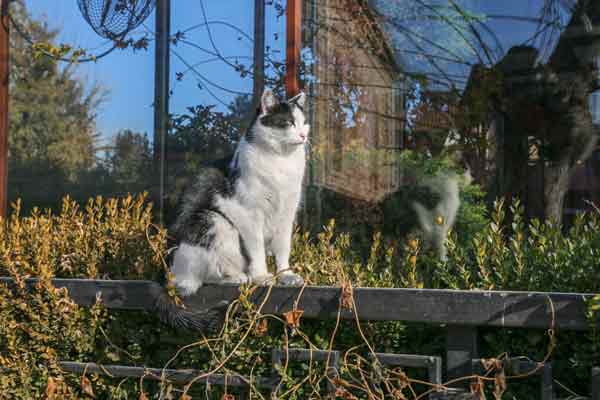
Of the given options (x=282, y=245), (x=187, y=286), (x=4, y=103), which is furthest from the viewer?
(x=4, y=103)

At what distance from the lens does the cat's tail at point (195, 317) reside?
2.14 meters

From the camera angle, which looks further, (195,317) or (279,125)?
(279,125)

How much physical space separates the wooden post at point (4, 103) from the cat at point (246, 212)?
2567mm

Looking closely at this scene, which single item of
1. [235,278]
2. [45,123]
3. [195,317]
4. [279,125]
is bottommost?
[195,317]

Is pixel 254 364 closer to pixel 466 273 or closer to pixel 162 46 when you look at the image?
pixel 466 273

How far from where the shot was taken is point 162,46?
4312mm

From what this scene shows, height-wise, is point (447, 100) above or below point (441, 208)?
above

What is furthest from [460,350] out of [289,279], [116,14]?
[116,14]

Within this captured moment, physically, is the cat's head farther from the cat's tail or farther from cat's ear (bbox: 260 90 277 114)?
the cat's tail

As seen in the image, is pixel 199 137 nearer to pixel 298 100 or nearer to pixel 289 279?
pixel 298 100

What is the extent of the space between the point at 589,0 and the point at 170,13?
2.75 meters

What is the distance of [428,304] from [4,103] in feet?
12.3

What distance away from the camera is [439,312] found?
1894 mm

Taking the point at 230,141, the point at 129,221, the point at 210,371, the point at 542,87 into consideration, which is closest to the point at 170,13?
the point at 230,141
